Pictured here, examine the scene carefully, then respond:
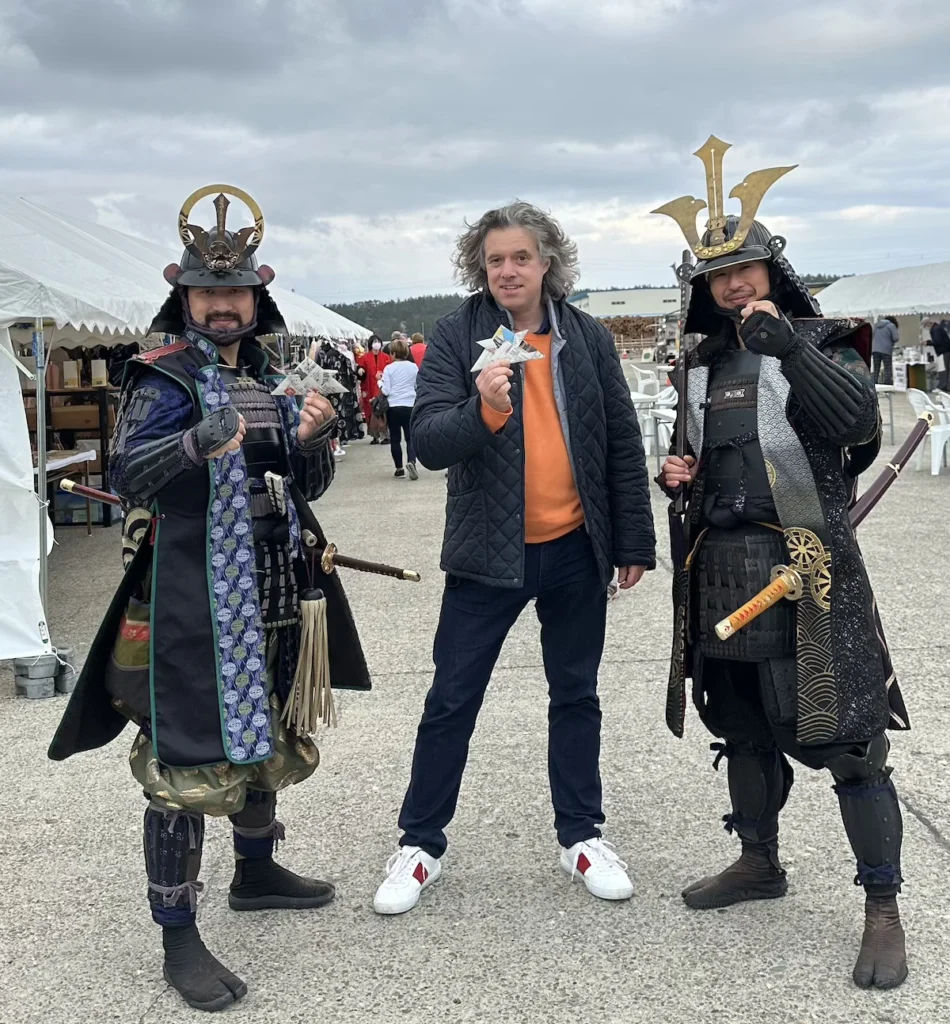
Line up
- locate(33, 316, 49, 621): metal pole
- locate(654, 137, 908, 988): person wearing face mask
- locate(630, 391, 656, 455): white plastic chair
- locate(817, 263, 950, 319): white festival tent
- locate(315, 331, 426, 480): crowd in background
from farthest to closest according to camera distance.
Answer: locate(817, 263, 950, 319): white festival tent → locate(630, 391, 656, 455): white plastic chair → locate(315, 331, 426, 480): crowd in background → locate(33, 316, 49, 621): metal pole → locate(654, 137, 908, 988): person wearing face mask

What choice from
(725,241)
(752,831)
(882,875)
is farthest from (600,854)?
(725,241)

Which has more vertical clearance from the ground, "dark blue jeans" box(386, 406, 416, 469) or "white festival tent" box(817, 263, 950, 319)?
"white festival tent" box(817, 263, 950, 319)

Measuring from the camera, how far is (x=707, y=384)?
9.14ft

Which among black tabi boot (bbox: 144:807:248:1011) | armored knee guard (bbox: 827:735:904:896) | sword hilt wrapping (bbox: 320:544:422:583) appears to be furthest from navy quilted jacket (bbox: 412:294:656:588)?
black tabi boot (bbox: 144:807:248:1011)

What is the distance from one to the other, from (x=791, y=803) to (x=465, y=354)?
1854mm

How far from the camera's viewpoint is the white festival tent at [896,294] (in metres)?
18.3

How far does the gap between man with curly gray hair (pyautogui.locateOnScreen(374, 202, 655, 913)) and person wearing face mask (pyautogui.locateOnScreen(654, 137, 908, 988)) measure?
0.77 feet

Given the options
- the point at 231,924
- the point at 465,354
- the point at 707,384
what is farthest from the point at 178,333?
the point at 231,924

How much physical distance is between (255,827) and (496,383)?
142cm

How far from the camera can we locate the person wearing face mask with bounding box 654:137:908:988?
2.52 meters

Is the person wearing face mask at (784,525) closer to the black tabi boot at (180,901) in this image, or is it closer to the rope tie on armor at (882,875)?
the rope tie on armor at (882,875)

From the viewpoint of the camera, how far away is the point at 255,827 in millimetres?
2973

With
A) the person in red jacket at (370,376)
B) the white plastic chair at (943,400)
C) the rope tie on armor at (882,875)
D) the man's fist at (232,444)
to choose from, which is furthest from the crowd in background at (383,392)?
the white plastic chair at (943,400)

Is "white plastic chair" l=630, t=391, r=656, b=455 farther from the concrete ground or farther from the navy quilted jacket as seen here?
the navy quilted jacket
